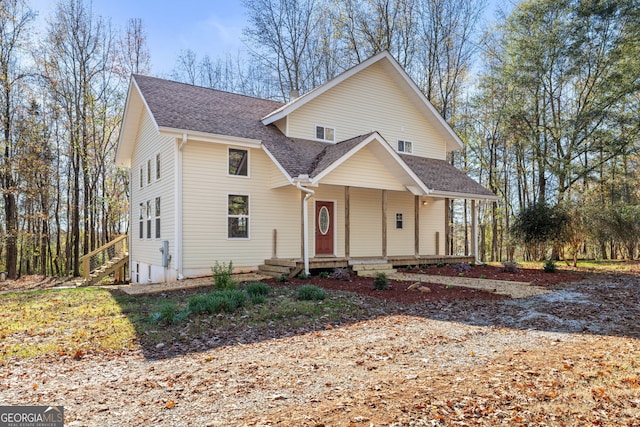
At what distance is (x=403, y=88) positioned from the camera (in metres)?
17.8

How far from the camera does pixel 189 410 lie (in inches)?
140

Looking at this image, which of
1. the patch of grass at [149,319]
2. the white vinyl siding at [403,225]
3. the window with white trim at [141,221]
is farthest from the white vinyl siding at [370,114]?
the patch of grass at [149,319]

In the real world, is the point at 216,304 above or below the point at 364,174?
below

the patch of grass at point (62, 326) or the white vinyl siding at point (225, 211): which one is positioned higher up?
the white vinyl siding at point (225, 211)

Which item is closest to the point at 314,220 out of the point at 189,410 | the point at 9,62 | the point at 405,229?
the point at 405,229

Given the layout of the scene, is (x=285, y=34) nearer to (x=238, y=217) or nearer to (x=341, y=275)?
(x=238, y=217)

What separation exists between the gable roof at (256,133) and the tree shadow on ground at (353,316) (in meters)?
4.96

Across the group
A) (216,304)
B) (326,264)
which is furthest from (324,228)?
(216,304)

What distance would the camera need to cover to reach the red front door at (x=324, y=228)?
15.0 m

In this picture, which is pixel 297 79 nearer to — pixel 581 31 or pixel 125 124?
pixel 125 124

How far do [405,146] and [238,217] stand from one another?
27.9 feet

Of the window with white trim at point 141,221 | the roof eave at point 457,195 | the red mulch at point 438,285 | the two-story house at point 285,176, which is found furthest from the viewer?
the window with white trim at point 141,221

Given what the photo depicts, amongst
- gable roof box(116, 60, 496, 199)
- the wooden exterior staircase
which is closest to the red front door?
gable roof box(116, 60, 496, 199)

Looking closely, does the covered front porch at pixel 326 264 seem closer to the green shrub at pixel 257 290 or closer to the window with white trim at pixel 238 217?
the window with white trim at pixel 238 217
